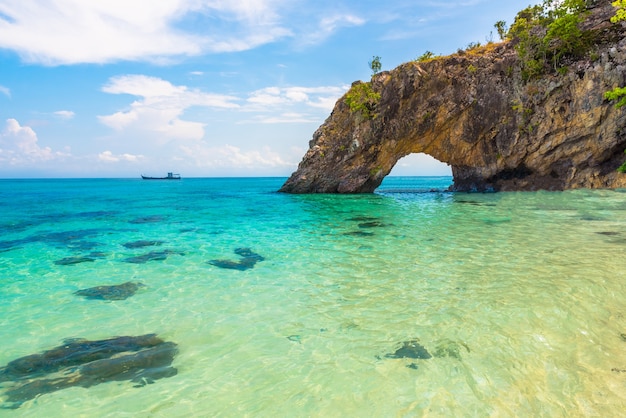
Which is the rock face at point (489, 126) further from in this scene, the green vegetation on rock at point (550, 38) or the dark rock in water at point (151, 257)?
the dark rock in water at point (151, 257)

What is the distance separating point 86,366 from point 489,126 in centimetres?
4169

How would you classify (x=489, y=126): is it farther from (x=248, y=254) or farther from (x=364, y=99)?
(x=248, y=254)

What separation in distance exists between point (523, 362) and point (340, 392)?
8.44 ft

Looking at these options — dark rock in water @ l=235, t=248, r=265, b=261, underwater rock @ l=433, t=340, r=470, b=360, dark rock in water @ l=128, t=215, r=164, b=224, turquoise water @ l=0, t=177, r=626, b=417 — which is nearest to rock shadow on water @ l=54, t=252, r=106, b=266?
turquoise water @ l=0, t=177, r=626, b=417

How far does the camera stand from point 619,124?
102ft

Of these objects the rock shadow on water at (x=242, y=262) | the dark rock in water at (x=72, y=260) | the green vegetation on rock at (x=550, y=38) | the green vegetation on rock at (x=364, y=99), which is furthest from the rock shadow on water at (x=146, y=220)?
the green vegetation on rock at (x=550, y=38)

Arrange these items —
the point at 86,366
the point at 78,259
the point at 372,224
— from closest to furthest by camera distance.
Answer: the point at 86,366 → the point at 78,259 → the point at 372,224

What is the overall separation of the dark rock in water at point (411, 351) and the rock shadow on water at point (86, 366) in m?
3.18

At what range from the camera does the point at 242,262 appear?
10.6 m

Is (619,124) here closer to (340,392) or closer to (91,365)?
(340,392)

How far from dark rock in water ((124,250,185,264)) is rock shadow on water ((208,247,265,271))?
2.00 m

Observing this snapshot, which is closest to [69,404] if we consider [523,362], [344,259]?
[523,362]

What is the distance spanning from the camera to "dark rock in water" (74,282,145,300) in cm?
782

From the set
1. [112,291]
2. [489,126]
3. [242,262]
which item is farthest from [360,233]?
[489,126]
